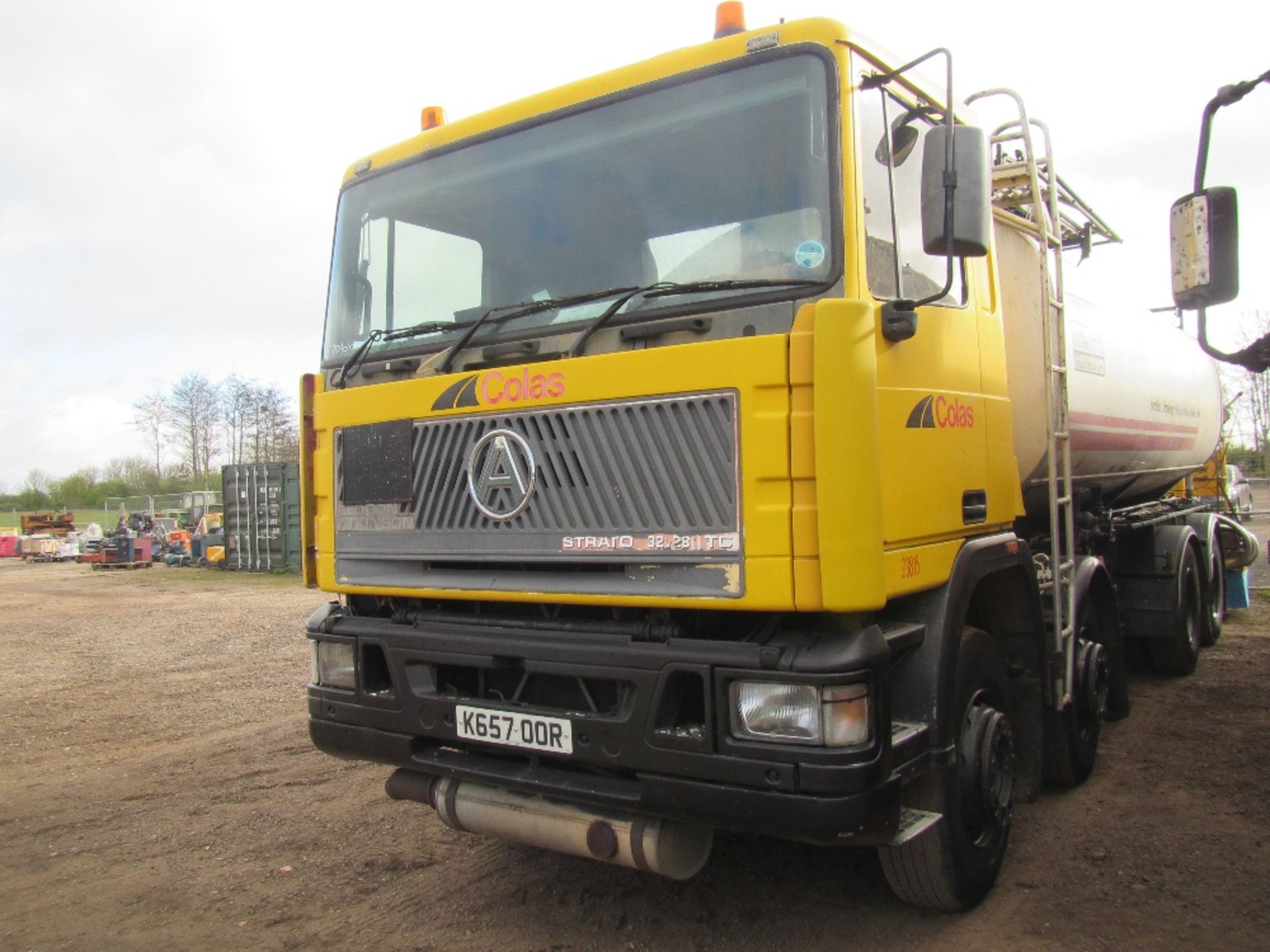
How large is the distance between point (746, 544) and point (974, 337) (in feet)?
5.00

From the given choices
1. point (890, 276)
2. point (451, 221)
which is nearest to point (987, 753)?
point (890, 276)

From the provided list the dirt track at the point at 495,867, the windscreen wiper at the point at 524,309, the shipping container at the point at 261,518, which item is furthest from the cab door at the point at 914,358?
the shipping container at the point at 261,518

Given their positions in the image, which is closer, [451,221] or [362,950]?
[362,950]

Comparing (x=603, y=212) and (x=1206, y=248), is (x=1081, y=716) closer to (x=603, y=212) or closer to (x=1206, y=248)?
(x=1206, y=248)

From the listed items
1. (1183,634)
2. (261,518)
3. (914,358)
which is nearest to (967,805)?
(914,358)

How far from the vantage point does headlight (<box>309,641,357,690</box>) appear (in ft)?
12.8

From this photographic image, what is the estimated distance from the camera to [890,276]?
3.22 m

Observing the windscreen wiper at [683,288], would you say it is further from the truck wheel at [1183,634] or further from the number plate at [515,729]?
the truck wheel at [1183,634]

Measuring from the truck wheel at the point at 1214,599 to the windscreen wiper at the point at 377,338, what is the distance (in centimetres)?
698

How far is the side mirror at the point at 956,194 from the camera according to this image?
3.00 meters

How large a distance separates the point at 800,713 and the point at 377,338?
229 cm

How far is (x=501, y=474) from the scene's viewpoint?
3379 millimetres

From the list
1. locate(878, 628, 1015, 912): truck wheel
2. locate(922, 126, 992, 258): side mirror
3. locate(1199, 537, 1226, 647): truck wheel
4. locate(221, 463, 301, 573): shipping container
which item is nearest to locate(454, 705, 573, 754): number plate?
locate(878, 628, 1015, 912): truck wheel

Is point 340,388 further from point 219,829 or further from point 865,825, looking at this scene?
point 865,825
